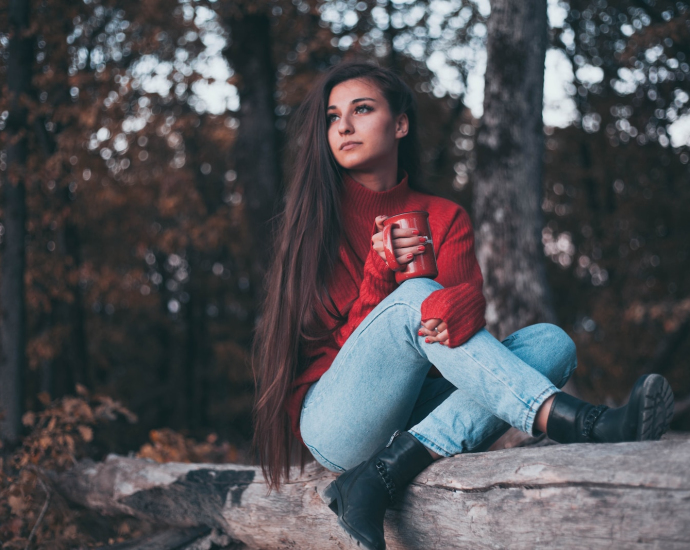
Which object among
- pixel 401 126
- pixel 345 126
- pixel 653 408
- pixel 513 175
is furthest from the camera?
pixel 513 175

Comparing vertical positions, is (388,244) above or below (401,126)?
below

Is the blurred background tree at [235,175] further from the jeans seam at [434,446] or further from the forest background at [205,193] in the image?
the jeans seam at [434,446]

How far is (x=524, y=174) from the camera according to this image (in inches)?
159

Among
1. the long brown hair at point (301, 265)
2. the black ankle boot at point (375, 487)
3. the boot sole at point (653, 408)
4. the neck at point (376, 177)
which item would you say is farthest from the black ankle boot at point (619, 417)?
the neck at point (376, 177)

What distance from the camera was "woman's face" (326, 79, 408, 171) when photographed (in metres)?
2.50

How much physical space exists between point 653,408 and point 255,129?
4.90m

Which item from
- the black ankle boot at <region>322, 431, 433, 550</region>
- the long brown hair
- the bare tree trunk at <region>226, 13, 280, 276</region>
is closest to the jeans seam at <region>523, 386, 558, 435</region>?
the black ankle boot at <region>322, 431, 433, 550</region>

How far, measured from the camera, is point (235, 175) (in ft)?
30.1

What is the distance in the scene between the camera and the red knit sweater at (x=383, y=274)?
1864mm

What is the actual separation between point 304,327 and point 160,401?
1356 centimetres

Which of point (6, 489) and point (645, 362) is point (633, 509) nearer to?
point (6, 489)

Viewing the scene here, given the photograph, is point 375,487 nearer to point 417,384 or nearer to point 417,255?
point 417,384

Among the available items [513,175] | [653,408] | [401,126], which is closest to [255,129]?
[513,175]

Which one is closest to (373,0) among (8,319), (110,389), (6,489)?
(8,319)
